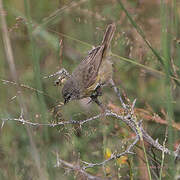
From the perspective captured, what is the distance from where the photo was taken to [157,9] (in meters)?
5.80

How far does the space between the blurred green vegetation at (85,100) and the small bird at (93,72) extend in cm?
10

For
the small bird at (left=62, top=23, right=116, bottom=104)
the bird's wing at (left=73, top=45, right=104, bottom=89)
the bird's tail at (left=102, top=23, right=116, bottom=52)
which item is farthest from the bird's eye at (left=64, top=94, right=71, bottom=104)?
the bird's tail at (left=102, top=23, right=116, bottom=52)

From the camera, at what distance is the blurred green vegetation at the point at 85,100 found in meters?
2.83

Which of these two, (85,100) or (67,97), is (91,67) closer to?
(85,100)

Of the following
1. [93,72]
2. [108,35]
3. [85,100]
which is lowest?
[85,100]

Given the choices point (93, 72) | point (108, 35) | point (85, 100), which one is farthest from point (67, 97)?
point (85, 100)

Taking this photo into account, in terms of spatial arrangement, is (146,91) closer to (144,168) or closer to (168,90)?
(144,168)

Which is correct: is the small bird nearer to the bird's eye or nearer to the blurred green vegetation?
the bird's eye

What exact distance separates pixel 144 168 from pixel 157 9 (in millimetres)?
3168

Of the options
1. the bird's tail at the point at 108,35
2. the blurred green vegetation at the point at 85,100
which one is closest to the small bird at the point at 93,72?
the bird's tail at the point at 108,35

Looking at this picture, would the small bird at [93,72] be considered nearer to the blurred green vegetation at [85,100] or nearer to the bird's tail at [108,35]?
the bird's tail at [108,35]

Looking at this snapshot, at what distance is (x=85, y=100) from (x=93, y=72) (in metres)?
0.54

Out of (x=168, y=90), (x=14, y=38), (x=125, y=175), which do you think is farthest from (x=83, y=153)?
(x=14, y=38)

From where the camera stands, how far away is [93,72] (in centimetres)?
412
